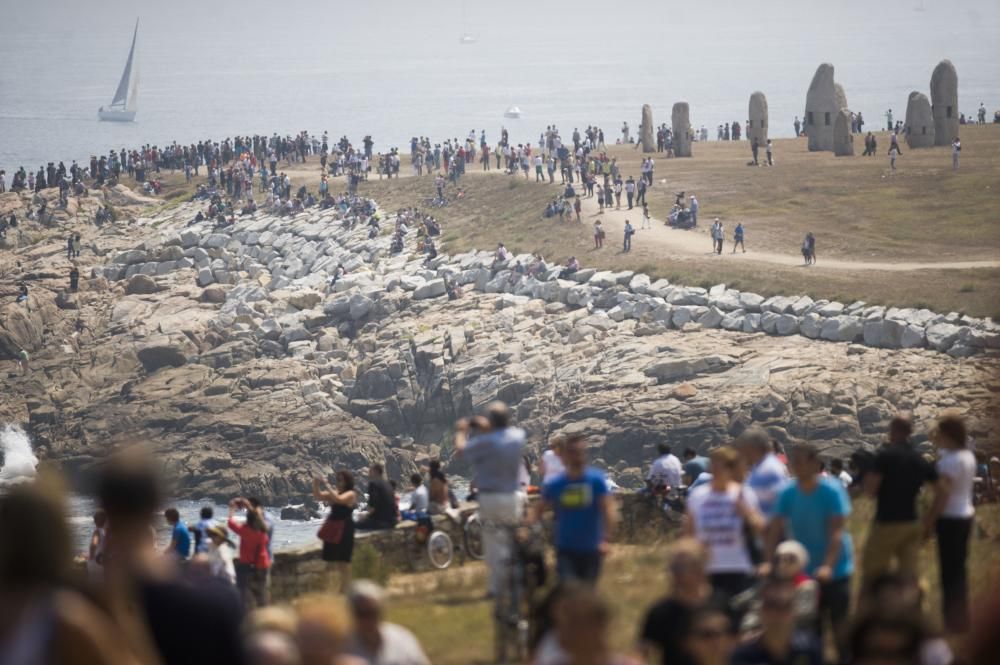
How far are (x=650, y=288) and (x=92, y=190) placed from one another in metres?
32.7

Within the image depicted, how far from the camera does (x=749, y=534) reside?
10797 millimetres

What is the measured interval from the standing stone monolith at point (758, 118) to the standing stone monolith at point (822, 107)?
6.33ft

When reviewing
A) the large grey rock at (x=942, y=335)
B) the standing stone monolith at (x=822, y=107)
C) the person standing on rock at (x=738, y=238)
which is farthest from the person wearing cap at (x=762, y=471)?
the standing stone monolith at (x=822, y=107)

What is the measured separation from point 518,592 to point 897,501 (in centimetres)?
265

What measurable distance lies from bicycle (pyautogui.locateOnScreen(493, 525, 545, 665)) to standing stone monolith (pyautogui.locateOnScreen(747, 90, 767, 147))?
60.7m

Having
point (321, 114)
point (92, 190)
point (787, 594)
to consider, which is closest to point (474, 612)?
point (787, 594)

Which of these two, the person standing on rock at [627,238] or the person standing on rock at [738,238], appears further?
the person standing on rock at [627,238]

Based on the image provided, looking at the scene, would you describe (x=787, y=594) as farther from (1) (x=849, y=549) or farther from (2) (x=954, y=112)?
(2) (x=954, y=112)

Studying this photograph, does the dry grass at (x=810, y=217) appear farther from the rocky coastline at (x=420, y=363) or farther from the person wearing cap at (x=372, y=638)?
the person wearing cap at (x=372, y=638)

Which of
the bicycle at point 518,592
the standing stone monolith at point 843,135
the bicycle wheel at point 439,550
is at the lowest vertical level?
the bicycle wheel at point 439,550

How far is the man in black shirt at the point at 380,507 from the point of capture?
18.1m

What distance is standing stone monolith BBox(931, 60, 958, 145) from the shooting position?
228 ft

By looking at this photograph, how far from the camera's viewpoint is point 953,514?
11.9 meters

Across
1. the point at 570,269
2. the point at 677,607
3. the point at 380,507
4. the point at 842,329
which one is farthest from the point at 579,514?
the point at 570,269
